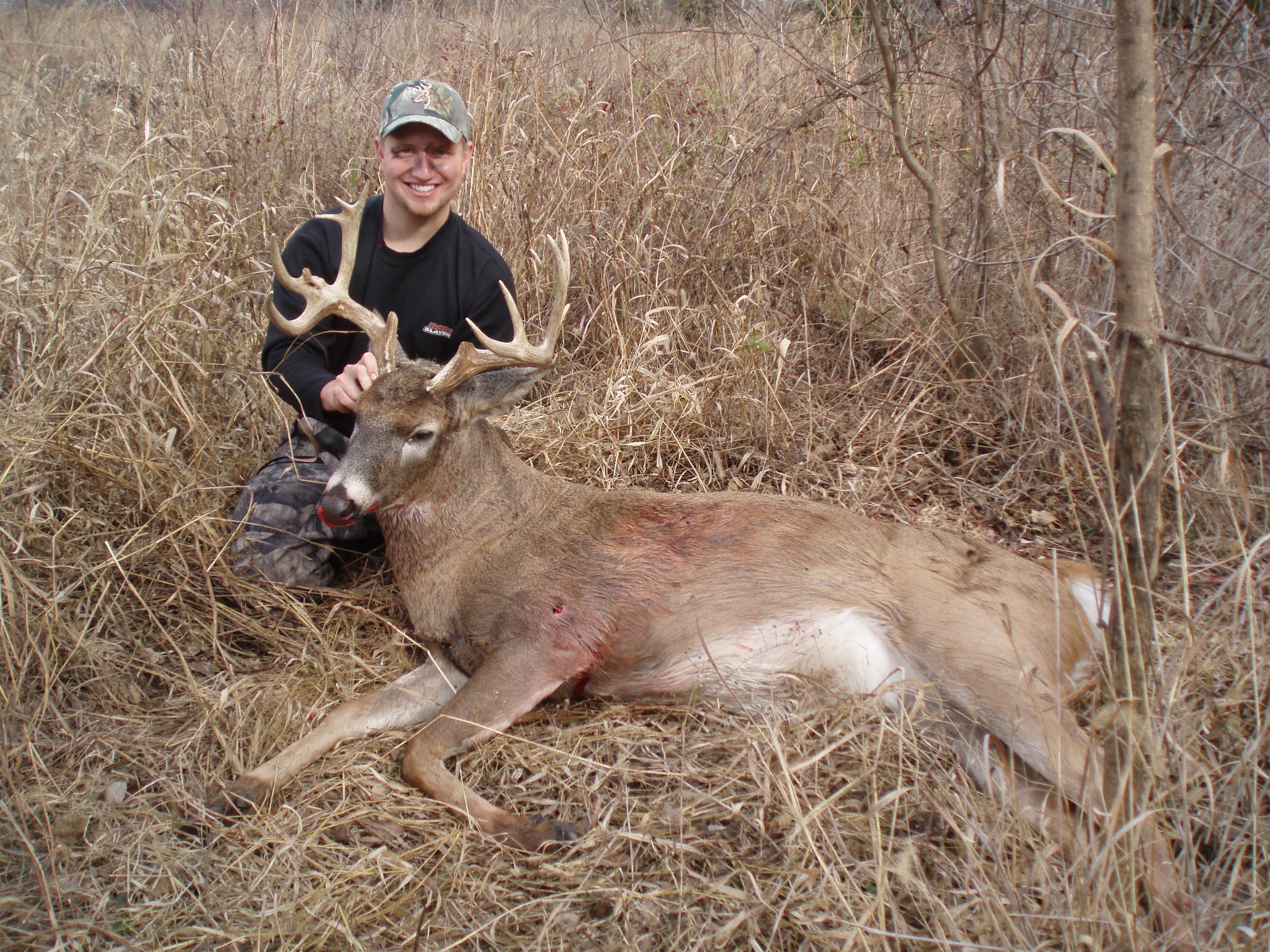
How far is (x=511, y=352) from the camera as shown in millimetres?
3066

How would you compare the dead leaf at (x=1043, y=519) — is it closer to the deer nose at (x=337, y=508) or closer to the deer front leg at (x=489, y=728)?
the deer front leg at (x=489, y=728)

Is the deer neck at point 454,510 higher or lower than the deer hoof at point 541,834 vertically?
higher

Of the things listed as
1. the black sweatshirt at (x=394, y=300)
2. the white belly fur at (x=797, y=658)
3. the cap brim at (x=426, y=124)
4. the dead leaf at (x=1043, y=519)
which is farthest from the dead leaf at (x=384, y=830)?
the dead leaf at (x=1043, y=519)

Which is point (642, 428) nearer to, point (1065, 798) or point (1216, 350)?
point (1065, 798)

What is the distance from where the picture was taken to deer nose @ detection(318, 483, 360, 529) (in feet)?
9.39

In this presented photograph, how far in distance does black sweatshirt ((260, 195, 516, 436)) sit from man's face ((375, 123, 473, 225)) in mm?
213

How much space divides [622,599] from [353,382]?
3.97ft

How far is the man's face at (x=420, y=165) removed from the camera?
3.47 metres

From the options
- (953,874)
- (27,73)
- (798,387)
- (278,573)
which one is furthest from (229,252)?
(953,874)

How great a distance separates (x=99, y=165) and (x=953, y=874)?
14.4 ft

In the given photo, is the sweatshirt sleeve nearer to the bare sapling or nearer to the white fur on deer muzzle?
the white fur on deer muzzle

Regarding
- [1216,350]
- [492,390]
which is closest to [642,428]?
[492,390]

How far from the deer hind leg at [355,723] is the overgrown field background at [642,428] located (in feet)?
0.22

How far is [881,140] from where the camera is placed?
516 cm
